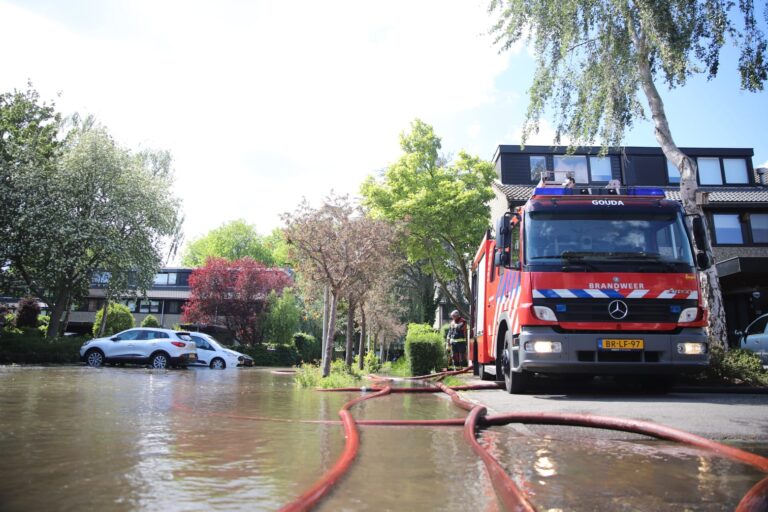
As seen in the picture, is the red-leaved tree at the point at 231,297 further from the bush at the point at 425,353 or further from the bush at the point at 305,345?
the bush at the point at 425,353

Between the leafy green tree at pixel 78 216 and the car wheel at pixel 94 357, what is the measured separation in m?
6.39

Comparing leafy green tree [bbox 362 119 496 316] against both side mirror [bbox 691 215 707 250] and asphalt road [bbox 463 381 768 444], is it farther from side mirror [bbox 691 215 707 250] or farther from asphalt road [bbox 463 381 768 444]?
side mirror [bbox 691 215 707 250]

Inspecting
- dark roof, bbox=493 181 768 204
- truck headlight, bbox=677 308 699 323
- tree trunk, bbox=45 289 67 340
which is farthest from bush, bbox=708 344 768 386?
tree trunk, bbox=45 289 67 340

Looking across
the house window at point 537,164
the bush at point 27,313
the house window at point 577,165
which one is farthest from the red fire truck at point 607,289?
the bush at point 27,313

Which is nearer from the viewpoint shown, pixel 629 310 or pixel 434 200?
pixel 629 310

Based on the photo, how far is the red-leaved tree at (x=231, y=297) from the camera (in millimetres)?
36562

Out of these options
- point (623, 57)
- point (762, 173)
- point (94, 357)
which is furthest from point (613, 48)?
point (762, 173)

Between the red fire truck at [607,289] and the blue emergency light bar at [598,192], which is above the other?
the blue emergency light bar at [598,192]

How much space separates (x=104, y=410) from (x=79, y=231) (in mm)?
21240

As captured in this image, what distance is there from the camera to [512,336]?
8.21 m

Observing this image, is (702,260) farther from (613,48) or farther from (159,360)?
(159,360)

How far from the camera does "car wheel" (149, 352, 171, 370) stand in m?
19.5

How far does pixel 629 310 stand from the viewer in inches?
295

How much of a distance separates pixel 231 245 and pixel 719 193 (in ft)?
166
